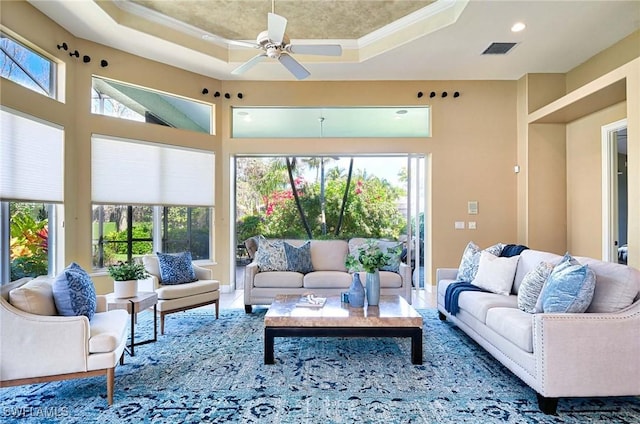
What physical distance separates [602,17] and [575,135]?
6.01 ft

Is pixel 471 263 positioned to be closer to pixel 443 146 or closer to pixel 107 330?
pixel 443 146

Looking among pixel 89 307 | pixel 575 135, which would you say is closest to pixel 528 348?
pixel 89 307

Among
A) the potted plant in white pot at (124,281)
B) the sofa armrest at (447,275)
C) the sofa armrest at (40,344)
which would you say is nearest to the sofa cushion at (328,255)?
the sofa armrest at (447,275)

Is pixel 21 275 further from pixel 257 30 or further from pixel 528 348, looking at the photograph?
pixel 528 348

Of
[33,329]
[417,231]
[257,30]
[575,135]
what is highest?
[257,30]

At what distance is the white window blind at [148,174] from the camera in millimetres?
4801

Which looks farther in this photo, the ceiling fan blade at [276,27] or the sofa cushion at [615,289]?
the ceiling fan blade at [276,27]

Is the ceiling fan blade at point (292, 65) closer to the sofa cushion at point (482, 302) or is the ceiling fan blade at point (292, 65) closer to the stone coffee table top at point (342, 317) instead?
the stone coffee table top at point (342, 317)

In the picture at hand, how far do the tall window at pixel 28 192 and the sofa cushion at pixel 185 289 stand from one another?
61.1 inches

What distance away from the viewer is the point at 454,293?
11.9 ft

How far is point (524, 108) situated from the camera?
5617 mm

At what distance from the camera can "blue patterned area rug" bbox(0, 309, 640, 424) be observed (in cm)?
218

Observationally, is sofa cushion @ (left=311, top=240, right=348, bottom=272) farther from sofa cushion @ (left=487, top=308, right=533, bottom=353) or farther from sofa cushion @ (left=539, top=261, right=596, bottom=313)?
sofa cushion @ (left=539, top=261, right=596, bottom=313)

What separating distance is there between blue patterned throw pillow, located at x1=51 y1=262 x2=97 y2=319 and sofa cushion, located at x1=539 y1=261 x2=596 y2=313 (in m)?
3.26
